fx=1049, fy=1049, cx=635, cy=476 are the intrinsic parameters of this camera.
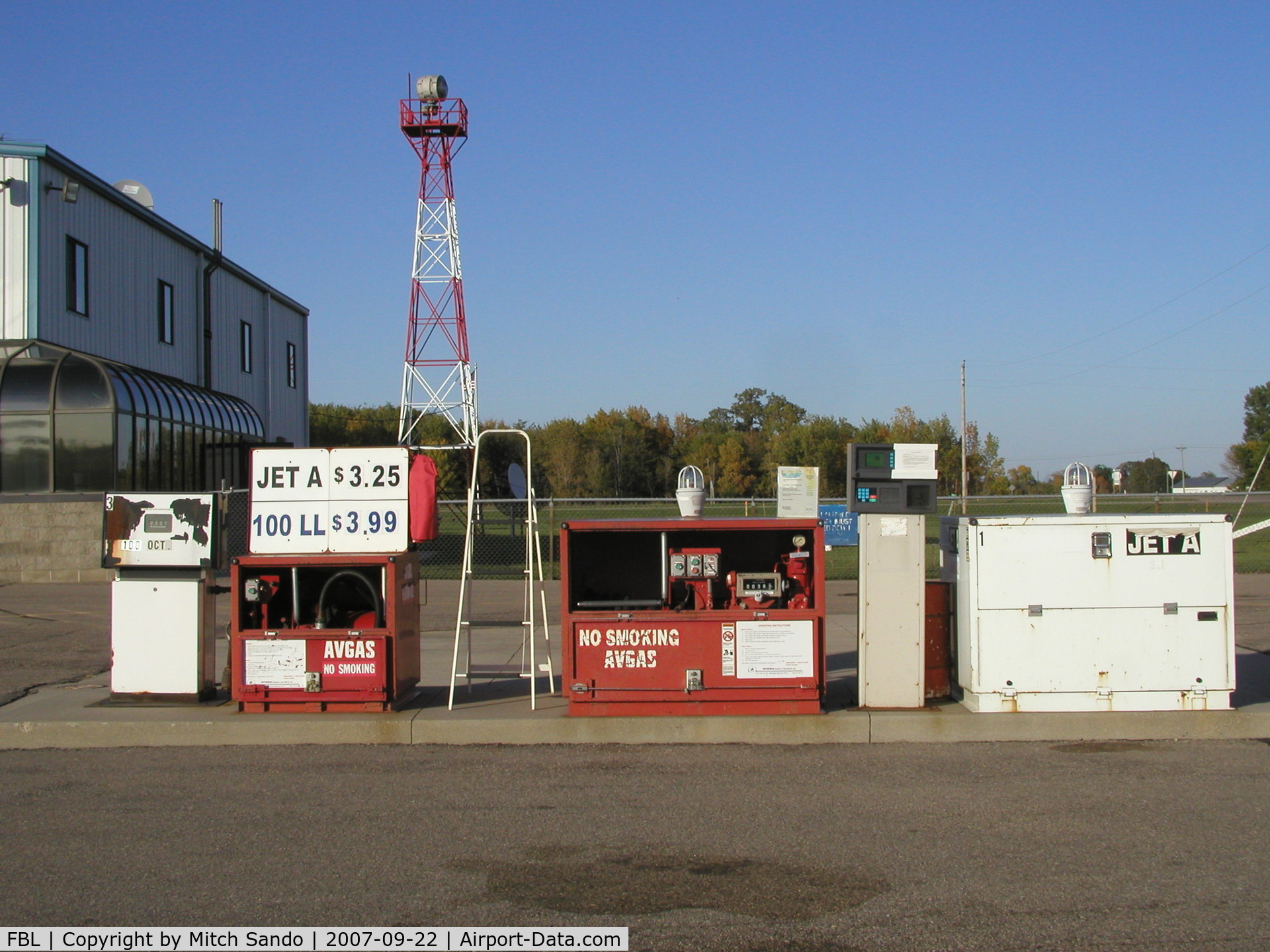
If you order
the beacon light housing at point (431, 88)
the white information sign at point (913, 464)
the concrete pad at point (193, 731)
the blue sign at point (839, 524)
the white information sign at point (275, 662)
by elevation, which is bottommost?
the concrete pad at point (193, 731)

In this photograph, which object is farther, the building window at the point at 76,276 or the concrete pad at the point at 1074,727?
the building window at the point at 76,276

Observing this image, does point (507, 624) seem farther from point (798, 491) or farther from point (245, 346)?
point (245, 346)

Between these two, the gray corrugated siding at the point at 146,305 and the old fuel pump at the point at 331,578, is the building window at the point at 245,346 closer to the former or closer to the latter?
the gray corrugated siding at the point at 146,305

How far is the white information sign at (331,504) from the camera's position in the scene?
8453 mm

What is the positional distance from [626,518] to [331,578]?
49.6 feet

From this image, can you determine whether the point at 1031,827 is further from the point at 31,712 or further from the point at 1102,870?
the point at 31,712

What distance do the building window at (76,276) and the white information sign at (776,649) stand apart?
2218cm

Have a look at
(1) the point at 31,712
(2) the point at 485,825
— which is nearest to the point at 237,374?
(1) the point at 31,712

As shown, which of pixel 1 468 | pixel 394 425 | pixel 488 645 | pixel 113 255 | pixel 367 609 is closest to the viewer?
pixel 367 609

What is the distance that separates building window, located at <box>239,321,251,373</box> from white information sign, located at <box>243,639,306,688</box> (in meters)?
30.0

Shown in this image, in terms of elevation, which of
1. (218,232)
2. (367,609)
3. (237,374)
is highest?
(218,232)

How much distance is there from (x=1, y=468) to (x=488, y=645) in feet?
48.4

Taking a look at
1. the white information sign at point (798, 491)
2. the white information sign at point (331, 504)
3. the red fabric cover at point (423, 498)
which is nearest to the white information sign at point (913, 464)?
the red fabric cover at point (423, 498)

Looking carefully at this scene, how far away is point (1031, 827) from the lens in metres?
5.74
